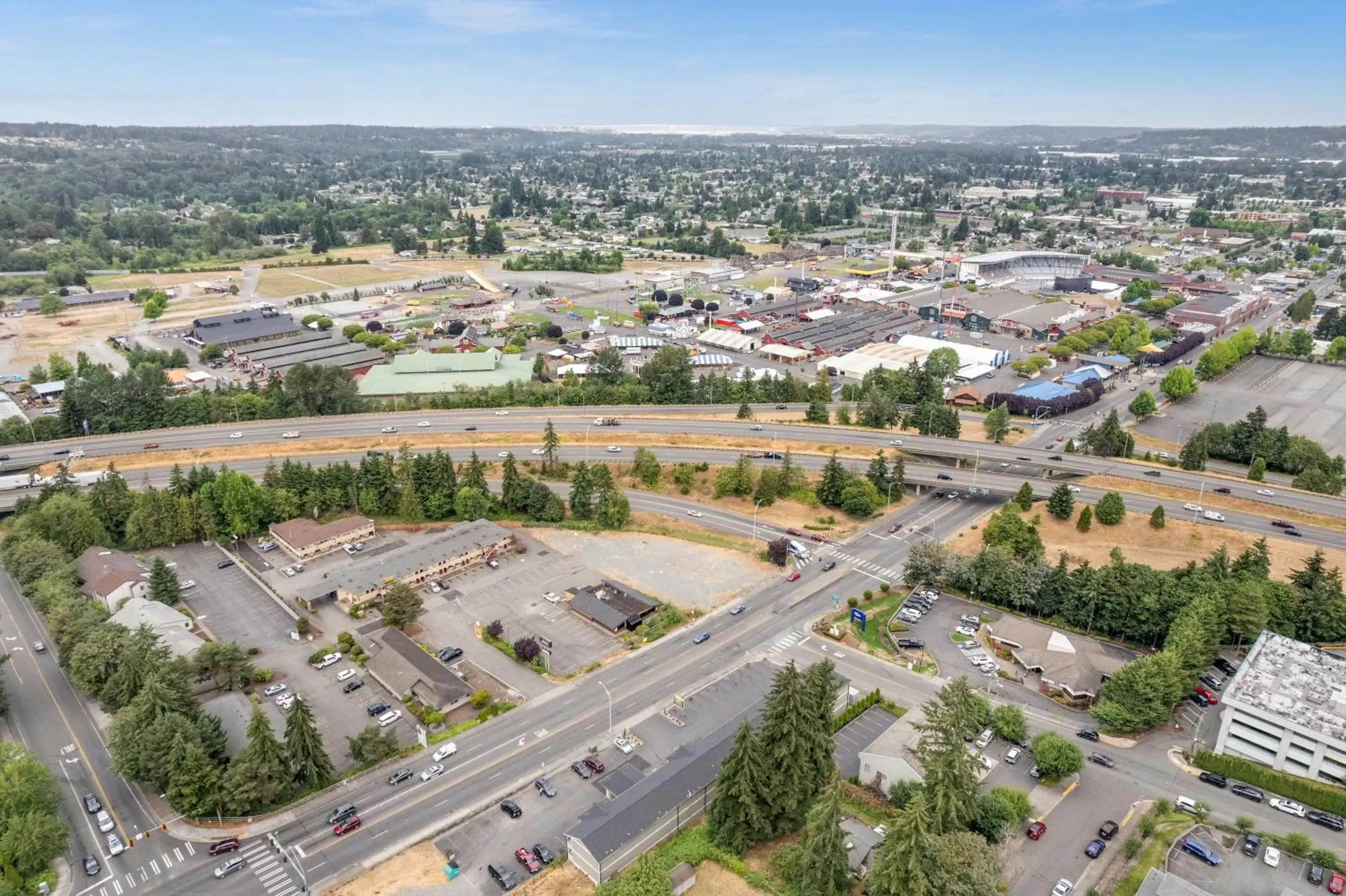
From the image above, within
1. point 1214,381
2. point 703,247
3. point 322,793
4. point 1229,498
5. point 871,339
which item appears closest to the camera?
point 322,793

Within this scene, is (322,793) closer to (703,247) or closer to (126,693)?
(126,693)

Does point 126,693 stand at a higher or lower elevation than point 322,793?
higher

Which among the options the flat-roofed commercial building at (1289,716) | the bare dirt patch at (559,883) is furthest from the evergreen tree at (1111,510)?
the bare dirt patch at (559,883)

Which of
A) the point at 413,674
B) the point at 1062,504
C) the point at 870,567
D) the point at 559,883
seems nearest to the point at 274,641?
the point at 413,674

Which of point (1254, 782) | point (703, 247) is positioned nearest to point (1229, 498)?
point (1254, 782)

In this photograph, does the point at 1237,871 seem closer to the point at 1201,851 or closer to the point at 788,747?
the point at 1201,851

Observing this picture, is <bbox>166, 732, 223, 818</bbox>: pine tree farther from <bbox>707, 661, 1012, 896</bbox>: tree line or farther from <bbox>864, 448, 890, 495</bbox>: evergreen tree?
<bbox>864, 448, 890, 495</bbox>: evergreen tree
